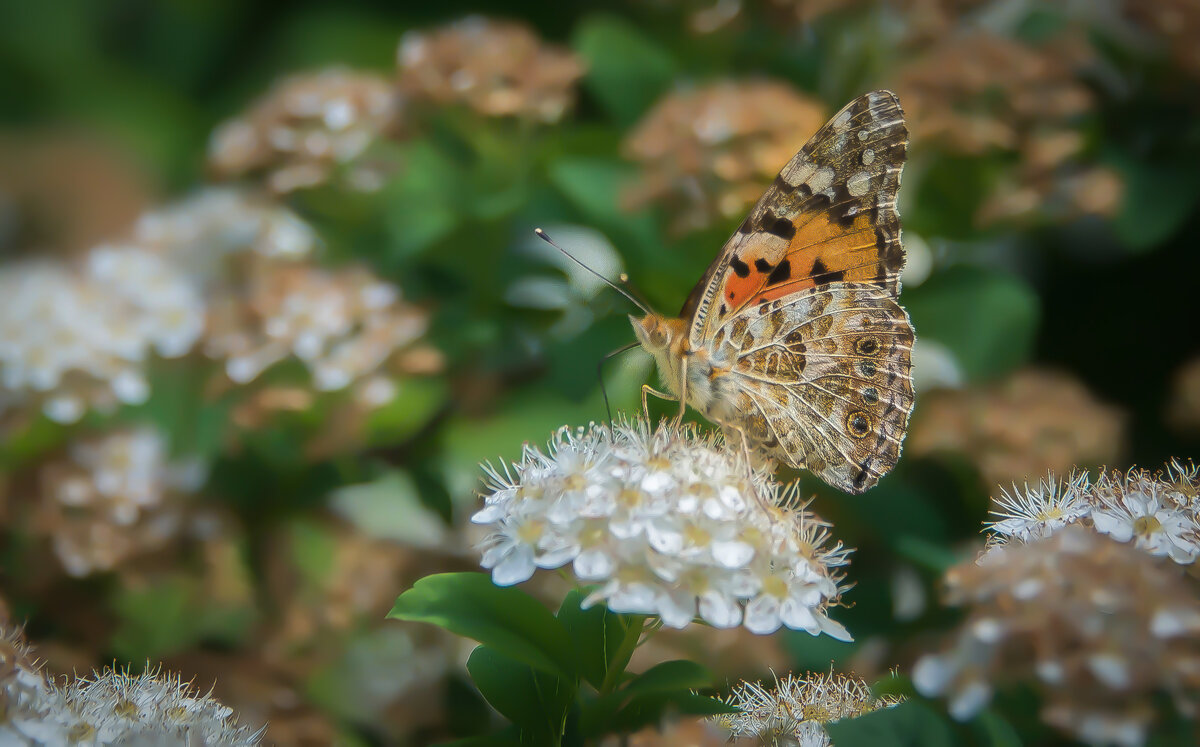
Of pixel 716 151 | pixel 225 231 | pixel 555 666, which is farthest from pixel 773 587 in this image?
pixel 225 231

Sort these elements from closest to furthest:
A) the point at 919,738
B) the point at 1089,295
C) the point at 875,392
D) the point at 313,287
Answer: the point at 919,738 → the point at 875,392 → the point at 313,287 → the point at 1089,295

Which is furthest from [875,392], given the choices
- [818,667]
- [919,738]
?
[919,738]

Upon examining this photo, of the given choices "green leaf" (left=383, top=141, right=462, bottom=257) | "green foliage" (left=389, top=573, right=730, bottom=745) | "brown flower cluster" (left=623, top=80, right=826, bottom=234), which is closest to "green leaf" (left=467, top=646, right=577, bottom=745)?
"green foliage" (left=389, top=573, right=730, bottom=745)

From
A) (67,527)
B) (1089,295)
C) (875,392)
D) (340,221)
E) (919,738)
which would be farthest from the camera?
(1089,295)

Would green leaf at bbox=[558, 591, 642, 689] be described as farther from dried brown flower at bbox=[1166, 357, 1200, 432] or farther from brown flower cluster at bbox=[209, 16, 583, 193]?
dried brown flower at bbox=[1166, 357, 1200, 432]

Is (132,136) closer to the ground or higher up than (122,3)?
closer to the ground

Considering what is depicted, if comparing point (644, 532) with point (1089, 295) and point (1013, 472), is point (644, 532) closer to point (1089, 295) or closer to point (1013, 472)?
point (1013, 472)

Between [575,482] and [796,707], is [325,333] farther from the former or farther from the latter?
[796,707]
